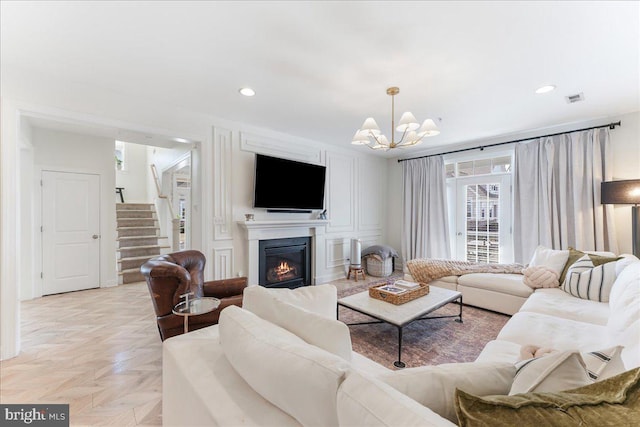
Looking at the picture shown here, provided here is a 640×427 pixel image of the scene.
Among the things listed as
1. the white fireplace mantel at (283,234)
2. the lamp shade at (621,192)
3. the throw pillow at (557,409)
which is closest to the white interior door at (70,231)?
the white fireplace mantel at (283,234)

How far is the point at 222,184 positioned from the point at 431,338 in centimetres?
311

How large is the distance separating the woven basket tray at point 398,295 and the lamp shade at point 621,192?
8.44 ft

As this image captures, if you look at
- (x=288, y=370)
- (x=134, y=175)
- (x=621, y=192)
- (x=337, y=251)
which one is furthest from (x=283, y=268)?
(x=134, y=175)

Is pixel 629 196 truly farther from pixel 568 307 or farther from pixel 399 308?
pixel 399 308

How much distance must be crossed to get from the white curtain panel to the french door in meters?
0.26

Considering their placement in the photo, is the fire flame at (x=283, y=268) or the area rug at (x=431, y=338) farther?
the fire flame at (x=283, y=268)

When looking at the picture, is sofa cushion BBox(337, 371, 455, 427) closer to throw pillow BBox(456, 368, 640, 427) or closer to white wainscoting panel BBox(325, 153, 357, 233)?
throw pillow BBox(456, 368, 640, 427)

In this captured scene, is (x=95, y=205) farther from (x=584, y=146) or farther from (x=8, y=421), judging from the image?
(x=584, y=146)

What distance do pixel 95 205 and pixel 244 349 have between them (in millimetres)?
4850

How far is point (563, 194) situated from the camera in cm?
382

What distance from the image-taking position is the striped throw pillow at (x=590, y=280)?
2436 mm

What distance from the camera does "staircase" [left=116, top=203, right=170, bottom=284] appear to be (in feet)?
15.9

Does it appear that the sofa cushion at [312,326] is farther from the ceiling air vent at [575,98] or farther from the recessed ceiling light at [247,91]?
the ceiling air vent at [575,98]

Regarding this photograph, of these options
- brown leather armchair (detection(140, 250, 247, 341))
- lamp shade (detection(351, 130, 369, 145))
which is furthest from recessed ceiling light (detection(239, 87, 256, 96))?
brown leather armchair (detection(140, 250, 247, 341))
